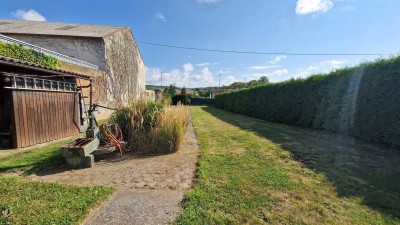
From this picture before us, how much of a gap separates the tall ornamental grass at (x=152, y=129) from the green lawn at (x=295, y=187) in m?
0.95

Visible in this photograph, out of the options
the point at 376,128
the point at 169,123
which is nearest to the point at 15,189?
the point at 169,123

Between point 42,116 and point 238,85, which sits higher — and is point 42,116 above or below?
below

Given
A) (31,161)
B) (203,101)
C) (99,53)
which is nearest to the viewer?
(31,161)

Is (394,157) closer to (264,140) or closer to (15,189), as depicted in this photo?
(264,140)

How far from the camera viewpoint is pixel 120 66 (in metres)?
16.7

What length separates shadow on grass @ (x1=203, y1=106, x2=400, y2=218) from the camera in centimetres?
293

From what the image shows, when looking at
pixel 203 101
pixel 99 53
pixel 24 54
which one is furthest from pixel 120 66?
pixel 203 101

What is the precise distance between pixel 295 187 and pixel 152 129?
136 inches

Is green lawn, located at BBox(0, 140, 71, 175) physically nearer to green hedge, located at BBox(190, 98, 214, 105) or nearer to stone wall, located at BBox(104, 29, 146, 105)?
stone wall, located at BBox(104, 29, 146, 105)

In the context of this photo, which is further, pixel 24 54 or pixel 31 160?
pixel 24 54

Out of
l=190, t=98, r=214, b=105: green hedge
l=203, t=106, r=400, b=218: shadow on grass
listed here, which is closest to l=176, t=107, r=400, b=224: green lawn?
l=203, t=106, r=400, b=218: shadow on grass

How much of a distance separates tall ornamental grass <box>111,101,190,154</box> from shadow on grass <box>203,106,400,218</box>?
2.97 m

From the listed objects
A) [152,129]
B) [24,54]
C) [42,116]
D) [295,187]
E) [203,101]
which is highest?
[24,54]

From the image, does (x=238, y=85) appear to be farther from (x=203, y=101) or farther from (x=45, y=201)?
(x=45, y=201)
